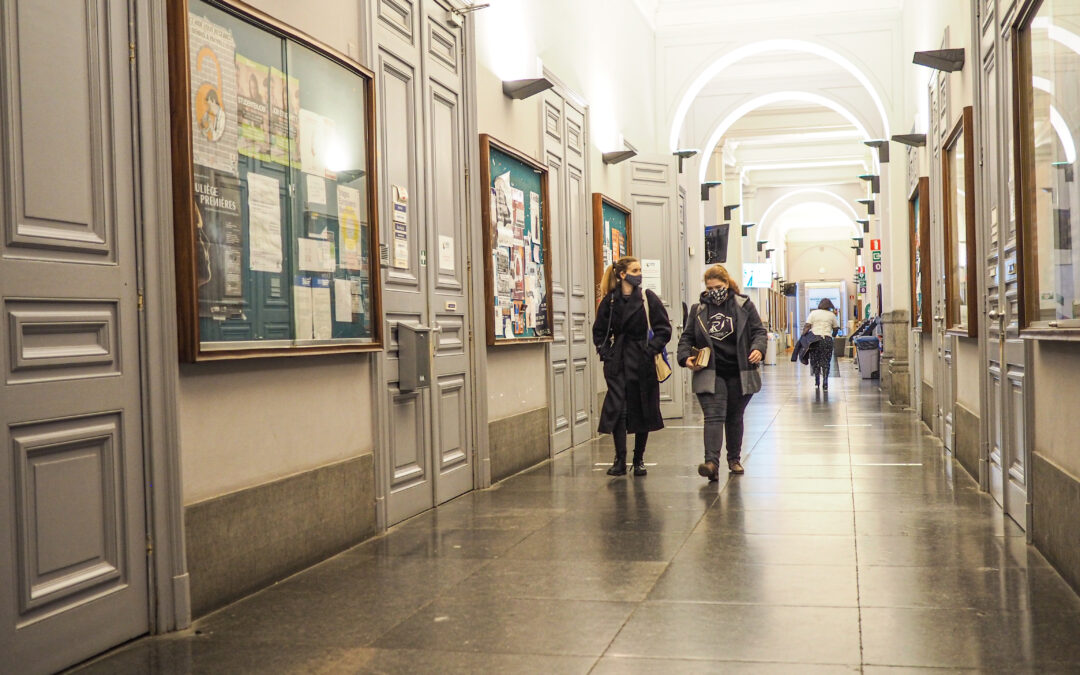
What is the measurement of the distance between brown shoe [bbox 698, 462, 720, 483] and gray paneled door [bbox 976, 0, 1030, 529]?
1764 millimetres

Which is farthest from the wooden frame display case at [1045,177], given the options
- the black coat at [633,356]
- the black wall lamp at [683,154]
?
the black wall lamp at [683,154]

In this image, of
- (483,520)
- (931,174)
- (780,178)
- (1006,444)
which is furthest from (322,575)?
(780,178)

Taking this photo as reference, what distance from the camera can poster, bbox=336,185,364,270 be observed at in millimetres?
5461

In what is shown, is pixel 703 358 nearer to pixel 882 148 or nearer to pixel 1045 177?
pixel 1045 177

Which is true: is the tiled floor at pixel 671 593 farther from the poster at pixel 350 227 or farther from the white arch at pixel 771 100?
the white arch at pixel 771 100

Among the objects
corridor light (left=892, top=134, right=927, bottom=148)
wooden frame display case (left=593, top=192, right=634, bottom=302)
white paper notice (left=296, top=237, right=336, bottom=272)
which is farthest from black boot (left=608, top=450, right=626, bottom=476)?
corridor light (left=892, top=134, right=927, bottom=148)

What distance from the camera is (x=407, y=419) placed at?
6355 mm

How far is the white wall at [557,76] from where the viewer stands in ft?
26.6

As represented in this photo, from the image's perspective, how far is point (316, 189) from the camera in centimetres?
521

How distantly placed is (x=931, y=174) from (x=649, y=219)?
12.5 feet

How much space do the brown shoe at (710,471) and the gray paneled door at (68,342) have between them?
437cm

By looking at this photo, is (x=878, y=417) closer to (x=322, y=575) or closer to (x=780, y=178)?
(x=322, y=575)

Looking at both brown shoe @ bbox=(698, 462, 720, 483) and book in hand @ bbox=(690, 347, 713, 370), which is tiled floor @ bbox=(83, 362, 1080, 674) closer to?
brown shoe @ bbox=(698, 462, 720, 483)

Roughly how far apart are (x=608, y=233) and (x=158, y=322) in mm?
7925
